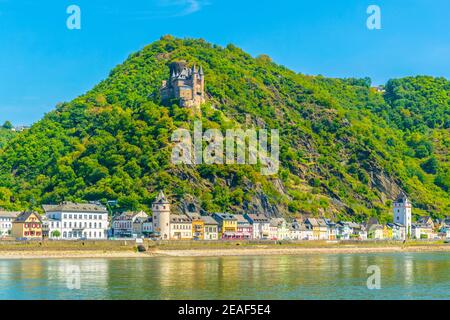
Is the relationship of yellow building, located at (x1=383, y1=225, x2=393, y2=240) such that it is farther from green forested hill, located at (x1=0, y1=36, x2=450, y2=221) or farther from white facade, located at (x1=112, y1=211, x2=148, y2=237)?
white facade, located at (x1=112, y1=211, x2=148, y2=237)

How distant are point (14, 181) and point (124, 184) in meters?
23.4

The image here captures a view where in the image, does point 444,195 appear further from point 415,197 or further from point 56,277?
point 56,277

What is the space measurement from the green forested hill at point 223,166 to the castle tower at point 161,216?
6.49 m

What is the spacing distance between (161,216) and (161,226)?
51.2 inches

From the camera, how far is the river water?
148 feet

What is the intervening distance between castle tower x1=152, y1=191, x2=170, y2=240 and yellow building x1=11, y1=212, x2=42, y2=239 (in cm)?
1557

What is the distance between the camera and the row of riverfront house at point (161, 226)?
99562mm

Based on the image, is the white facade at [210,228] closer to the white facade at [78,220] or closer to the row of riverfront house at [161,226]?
the row of riverfront house at [161,226]

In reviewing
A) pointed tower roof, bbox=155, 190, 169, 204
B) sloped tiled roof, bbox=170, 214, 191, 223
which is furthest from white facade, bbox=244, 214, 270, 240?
pointed tower roof, bbox=155, 190, 169, 204

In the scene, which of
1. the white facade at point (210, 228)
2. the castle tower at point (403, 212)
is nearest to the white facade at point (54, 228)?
the white facade at point (210, 228)

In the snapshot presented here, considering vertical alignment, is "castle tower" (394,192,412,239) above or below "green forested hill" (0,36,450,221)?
below

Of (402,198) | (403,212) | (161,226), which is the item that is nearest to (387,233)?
(403,212)

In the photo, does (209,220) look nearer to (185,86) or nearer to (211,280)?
(185,86)

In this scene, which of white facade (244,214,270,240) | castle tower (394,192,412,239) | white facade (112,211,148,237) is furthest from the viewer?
castle tower (394,192,412,239)
